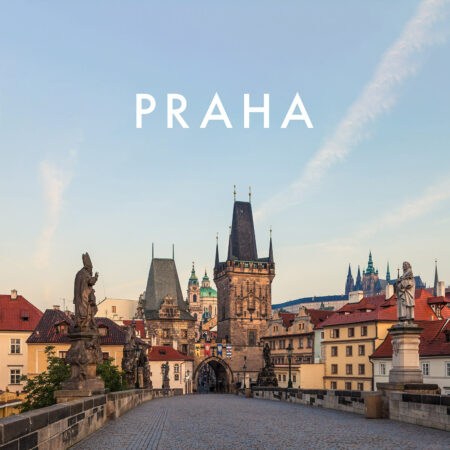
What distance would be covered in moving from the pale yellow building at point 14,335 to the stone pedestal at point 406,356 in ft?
192

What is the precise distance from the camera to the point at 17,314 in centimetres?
7481

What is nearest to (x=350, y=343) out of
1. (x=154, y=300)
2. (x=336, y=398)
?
(x=336, y=398)

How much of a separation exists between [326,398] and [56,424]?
17.8 metres

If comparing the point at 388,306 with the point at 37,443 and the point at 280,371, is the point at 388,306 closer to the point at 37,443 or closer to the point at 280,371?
the point at 280,371

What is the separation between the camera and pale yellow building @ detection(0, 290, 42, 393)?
70375mm

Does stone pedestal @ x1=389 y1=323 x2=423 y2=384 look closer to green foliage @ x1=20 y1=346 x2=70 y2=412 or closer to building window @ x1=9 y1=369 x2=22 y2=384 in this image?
green foliage @ x1=20 y1=346 x2=70 y2=412

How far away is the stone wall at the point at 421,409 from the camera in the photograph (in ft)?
47.9

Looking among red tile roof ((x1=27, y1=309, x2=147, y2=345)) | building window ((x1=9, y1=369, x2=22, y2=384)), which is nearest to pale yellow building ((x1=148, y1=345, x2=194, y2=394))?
red tile roof ((x1=27, y1=309, x2=147, y2=345))

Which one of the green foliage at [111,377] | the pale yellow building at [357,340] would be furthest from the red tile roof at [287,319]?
the green foliage at [111,377]

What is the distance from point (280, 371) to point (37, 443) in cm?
7855

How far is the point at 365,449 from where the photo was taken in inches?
460

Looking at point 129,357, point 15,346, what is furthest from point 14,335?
point 129,357

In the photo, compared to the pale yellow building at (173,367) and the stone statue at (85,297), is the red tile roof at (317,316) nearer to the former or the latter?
the pale yellow building at (173,367)

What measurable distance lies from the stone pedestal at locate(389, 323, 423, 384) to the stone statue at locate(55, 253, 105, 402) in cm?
870
